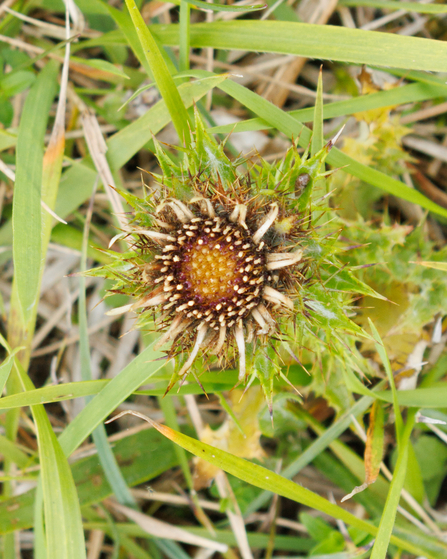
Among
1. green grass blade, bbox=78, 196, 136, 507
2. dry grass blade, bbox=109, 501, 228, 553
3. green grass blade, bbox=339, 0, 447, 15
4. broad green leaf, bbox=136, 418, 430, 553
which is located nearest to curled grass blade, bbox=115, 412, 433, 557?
broad green leaf, bbox=136, 418, 430, 553

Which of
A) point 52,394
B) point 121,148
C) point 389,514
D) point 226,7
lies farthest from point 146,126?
point 389,514

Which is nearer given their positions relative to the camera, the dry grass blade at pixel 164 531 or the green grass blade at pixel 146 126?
the green grass blade at pixel 146 126

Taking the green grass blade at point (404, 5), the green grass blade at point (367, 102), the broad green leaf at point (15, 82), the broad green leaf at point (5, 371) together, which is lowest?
the broad green leaf at point (5, 371)

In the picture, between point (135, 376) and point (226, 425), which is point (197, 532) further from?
point (135, 376)

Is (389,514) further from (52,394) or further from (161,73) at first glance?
(161,73)

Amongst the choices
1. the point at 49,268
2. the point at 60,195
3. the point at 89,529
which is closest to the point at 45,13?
the point at 60,195

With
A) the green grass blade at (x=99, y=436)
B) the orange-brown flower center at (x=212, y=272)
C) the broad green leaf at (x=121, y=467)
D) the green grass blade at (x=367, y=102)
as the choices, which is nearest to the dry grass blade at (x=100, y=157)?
the green grass blade at (x=99, y=436)

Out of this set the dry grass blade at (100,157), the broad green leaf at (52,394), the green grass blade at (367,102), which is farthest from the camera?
the dry grass blade at (100,157)

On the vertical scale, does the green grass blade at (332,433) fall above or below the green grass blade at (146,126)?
below

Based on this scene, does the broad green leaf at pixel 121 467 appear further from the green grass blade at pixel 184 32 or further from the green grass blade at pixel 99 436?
the green grass blade at pixel 184 32
